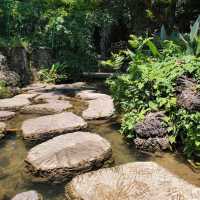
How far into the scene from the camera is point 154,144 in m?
4.53

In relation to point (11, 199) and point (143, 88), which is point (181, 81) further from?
point (11, 199)

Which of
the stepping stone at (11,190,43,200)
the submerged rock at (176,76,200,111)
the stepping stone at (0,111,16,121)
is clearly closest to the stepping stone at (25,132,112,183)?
the stepping stone at (11,190,43,200)

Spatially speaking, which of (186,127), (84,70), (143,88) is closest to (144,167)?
(186,127)

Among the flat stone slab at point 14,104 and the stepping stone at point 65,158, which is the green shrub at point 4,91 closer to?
the flat stone slab at point 14,104

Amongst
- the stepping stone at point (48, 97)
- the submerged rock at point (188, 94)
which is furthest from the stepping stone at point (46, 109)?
the submerged rock at point (188, 94)

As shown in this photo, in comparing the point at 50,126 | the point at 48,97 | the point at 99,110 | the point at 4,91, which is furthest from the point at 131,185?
the point at 4,91

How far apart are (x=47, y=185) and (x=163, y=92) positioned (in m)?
2.29

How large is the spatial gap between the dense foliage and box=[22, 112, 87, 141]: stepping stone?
0.78 m

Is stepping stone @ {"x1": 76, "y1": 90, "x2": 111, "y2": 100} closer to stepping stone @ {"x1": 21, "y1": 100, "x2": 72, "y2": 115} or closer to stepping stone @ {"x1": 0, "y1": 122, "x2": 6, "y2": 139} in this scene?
stepping stone @ {"x1": 21, "y1": 100, "x2": 72, "y2": 115}

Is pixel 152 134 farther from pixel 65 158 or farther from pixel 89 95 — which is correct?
pixel 89 95

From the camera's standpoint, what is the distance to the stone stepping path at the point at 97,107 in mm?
5941

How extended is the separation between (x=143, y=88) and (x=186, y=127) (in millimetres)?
1164

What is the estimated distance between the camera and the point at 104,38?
14.8 meters

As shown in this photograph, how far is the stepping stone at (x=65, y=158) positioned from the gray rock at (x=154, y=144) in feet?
1.95
